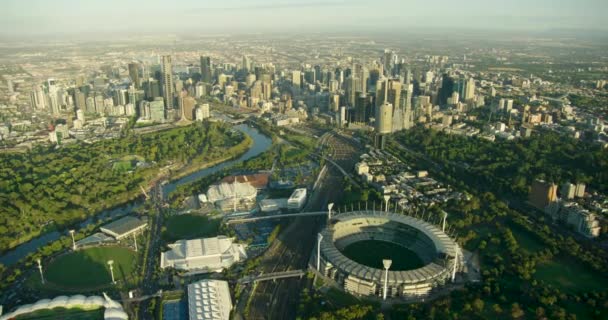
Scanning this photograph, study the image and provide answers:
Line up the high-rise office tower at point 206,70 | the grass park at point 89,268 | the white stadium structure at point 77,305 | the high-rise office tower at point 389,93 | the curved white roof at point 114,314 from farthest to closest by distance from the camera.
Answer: the high-rise office tower at point 206,70, the high-rise office tower at point 389,93, the grass park at point 89,268, the white stadium structure at point 77,305, the curved white roof at point 114,314

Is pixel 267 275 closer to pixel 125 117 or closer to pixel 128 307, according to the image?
pixel 128 307

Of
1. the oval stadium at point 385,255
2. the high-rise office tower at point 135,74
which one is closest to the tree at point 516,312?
the oval stadium at point 385,255

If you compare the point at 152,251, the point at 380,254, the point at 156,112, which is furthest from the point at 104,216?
the point at 156,112

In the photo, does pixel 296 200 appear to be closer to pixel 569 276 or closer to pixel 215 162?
pixel 215 162

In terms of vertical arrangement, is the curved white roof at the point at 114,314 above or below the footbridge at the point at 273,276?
above

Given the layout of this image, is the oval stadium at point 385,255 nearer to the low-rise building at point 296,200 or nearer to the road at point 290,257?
the road at point 290,257

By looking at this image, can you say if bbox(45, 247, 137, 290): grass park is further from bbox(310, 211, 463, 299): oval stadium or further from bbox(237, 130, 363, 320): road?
bbox(310, 211, 463, 299): oval stadium
